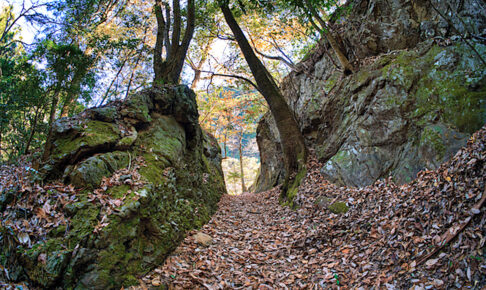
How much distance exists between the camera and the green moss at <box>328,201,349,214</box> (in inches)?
209

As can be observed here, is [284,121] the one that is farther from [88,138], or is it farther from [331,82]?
[88,138]

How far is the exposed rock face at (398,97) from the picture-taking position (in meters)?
4.98

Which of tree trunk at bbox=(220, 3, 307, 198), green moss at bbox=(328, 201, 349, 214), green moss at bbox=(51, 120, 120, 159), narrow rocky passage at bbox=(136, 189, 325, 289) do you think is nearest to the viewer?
narrow rocky passage at bbox=(136, 189, 325, 289)

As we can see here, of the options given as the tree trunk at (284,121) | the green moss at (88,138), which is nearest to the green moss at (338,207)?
the tree trunk at (284,121)

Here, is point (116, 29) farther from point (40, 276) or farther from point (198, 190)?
point (40, 276)

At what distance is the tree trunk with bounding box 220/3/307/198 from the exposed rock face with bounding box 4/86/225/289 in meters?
2.86

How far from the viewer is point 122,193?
4.04m

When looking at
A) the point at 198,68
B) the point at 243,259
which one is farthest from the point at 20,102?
the point at 198,68

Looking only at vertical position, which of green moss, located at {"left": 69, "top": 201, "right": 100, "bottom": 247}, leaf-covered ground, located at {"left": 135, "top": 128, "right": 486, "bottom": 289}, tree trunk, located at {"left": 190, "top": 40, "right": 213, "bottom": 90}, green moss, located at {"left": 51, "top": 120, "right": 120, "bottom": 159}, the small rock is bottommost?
leaf-covered ground, located at {"left": 135, "top": 128, "right": 486, "bottom": 289}

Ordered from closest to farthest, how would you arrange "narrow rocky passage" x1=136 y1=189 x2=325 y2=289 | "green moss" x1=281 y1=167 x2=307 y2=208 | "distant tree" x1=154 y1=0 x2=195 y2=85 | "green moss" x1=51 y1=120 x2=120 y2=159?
"narrow rocky passage" x1=136 y1=189 x2=325 y2=289, "green moss" x1=51 y1=120 x2=120 y2=159, "green moss" x1=281 y1=167 x2=307 y2=208, "distant tree" x1=154 y1=0 x2=195 y2=85

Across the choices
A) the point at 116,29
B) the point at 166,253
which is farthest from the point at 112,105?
the point at 116,29

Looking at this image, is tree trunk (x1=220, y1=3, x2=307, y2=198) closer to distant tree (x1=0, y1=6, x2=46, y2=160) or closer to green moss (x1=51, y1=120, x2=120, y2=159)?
green moss (x1=51, y1=120, x2=120, y2=159)

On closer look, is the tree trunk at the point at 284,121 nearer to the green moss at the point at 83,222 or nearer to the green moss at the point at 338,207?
the green moss at the point at 338,207

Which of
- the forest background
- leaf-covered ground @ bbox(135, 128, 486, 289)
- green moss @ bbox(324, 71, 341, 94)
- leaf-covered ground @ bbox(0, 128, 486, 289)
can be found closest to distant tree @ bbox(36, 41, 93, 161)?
the forest background
